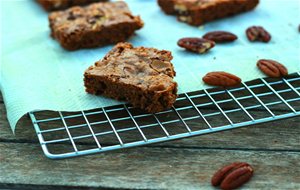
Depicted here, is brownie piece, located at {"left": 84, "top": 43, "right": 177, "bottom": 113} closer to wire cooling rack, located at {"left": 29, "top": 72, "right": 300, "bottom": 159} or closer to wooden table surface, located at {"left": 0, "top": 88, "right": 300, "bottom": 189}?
wire cooling rack, located at {"left": 29, "top": 72, "right": 300, "bottom": 159}

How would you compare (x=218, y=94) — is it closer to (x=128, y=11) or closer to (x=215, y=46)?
(x=215, y=46)

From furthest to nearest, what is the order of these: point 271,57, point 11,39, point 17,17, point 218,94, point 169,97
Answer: point 17,17
point 11,39
point 271,57
point 218,94
point 169,97

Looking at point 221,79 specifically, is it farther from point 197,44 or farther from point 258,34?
point 258,34

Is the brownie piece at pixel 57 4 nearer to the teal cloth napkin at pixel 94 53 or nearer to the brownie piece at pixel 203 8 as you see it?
the teal cloth napkin at pixel 94 53

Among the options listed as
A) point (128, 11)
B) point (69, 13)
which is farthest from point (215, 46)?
point (69, 13)

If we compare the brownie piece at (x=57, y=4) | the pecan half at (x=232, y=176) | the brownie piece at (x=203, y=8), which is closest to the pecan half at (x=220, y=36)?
the brownie piece at (x=203, y=8)

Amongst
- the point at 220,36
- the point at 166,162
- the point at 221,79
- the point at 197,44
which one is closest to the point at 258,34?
the point at 220,36
